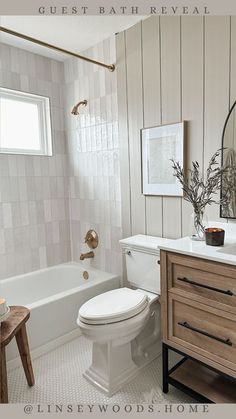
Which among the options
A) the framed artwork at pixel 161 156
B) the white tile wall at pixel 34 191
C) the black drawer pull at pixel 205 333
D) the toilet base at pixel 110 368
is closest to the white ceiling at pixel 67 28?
the white tile wall at pixel 34 191

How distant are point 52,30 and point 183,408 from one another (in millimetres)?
2692

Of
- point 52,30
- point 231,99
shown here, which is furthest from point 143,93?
point 52,30

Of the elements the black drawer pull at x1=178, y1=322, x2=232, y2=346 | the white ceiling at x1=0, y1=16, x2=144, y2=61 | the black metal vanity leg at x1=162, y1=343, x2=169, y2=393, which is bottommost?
the black metal vanity leg at x1=162, y1=343, x2=169, y2=393

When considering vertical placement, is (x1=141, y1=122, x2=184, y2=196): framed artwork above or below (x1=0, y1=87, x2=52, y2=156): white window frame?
below

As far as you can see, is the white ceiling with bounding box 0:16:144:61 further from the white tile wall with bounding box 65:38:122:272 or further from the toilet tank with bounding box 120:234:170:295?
the toilet tank with bounding box 120:234:170:295

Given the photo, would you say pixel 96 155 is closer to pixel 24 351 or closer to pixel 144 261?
pixel 144 261

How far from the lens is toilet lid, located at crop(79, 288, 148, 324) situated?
1.54 metres

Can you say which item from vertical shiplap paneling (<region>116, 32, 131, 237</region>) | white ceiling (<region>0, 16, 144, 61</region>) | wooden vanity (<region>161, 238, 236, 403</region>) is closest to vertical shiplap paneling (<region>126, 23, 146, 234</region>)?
vertical shiplap paneling (<region>116, 32, 131, 237</region>)

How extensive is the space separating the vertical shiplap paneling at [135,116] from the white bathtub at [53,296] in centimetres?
60

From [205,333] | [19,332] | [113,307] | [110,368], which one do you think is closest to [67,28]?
[113,307]

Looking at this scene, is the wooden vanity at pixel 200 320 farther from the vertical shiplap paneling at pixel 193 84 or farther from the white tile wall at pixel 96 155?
the white tile wall at pixel 96 155

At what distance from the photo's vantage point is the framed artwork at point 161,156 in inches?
74.2

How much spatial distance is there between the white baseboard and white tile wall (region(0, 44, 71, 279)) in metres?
0.76

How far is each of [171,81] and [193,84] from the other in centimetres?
18
